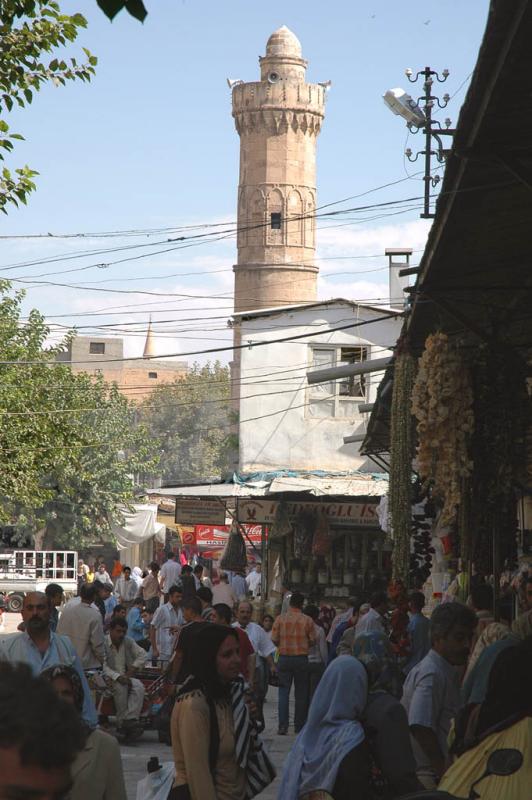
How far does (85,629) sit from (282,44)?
7622 cm

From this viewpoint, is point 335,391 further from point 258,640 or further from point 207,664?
point 207,664

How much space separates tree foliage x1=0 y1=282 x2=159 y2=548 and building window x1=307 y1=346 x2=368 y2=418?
686 cm

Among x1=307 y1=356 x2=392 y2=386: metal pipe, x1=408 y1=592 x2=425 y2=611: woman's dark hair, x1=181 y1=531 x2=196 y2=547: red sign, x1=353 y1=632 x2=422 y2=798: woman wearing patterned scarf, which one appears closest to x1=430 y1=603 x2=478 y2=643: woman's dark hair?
x1=353 y1=632 x2=422 y2=798: woman wearing patterned scarf

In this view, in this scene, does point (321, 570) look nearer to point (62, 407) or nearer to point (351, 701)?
point (62, 407)

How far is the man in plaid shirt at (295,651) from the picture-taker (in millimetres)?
16703

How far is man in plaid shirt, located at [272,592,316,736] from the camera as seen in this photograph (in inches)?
658

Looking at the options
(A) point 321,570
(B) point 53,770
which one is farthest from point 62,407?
(B) point 53,770

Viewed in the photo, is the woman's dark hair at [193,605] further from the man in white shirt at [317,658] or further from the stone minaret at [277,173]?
the stone minaret at [277,173]

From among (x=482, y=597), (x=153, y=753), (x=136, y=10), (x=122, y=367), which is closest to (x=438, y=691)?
(x=136, y=10)

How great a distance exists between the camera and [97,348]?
409 feet

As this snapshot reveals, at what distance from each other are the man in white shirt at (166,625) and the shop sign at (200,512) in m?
12.5

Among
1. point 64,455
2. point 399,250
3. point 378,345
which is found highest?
point 399,250

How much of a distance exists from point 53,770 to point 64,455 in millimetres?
31880

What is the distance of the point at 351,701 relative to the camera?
221 inches
